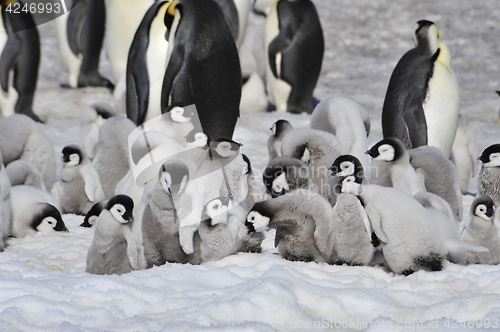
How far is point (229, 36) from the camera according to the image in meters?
5.16

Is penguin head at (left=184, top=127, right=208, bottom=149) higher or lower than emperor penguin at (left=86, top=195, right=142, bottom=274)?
higher

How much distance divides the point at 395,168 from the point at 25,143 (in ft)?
8.90

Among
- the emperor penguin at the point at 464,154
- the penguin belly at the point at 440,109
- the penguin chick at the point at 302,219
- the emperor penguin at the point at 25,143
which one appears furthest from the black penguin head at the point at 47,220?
the emperor penguin at the point at 464,154

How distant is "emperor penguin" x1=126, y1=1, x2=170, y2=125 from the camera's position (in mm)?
5230

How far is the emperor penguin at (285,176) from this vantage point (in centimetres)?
345

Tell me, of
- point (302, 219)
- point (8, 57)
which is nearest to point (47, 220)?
point (302, 219)

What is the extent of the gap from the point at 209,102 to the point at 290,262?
2415mm

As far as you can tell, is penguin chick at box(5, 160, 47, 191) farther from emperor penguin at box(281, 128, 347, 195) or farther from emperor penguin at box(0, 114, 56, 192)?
emperor penguin at box(281, 128, 347, 195)

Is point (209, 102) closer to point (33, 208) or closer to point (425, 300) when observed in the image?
point (33, 208)

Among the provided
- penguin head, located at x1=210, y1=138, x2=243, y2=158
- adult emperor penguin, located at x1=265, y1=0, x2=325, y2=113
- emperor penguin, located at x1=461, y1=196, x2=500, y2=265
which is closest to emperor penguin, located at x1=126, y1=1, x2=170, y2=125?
penguin head, located at x1=210, y1=138, x2=243, y2=158

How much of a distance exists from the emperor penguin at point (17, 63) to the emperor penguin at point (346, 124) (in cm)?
435

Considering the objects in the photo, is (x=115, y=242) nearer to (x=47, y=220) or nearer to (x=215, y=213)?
(x=215, y=213)

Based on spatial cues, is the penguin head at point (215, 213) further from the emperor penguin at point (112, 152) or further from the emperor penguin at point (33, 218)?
the emperor penguin at point (112, 152)

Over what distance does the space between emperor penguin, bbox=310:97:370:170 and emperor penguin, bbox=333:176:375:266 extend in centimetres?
153
